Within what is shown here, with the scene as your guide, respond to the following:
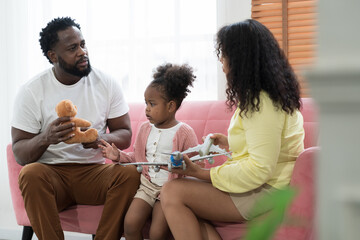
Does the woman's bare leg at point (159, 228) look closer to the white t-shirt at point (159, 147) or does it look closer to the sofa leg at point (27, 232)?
the white t-shirt at point (159, 147)

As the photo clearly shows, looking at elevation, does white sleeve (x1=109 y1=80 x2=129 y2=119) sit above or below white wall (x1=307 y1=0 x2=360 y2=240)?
below

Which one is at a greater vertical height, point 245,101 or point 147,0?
point 147,0

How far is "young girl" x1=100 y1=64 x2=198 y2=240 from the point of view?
1986 mm

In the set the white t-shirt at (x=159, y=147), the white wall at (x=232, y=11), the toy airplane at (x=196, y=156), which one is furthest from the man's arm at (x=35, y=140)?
the white wall at (x=232, y=11)

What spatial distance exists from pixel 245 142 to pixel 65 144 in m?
1.03

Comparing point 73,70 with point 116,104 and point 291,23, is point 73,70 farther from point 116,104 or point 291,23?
point 291,23

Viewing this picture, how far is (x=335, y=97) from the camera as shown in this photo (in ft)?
1.28

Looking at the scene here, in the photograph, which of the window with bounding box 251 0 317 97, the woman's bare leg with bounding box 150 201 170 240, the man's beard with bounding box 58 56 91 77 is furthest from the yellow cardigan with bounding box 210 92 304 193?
the window with bounding box 251 0 317 97

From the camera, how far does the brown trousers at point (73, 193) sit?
6.66 ft

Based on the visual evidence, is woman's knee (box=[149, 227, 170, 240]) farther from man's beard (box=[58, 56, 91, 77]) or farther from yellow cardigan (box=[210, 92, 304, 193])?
man's beard (box=[58, 56, 91, 77])

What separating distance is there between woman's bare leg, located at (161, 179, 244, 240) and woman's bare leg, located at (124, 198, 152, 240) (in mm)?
284

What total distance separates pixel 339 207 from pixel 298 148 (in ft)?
4.43

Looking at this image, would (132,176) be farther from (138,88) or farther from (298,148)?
(138,88)

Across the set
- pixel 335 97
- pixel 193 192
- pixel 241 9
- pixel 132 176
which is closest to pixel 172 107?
pixel 132 176
